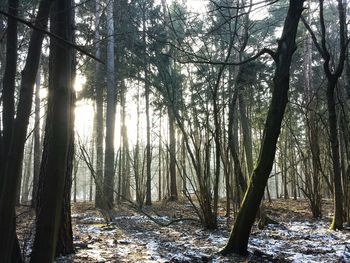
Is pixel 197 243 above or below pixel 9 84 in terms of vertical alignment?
below

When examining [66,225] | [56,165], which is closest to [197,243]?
[66,225]

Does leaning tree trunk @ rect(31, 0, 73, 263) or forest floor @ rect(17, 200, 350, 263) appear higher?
leaning tree trunk @ rect(31, 0, 73, 263)

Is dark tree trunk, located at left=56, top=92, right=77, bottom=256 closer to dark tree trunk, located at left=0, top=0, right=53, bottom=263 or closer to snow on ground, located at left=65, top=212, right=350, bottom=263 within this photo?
snow on ground, located at left=65, top=212, right=350, bottom=263

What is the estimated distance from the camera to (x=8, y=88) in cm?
247

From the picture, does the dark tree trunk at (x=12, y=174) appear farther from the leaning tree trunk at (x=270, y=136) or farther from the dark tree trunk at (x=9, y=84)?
the leaning tree trunk at (x=270, y=136)

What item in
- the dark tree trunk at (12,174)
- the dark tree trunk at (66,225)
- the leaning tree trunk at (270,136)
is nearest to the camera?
the dark tree trunk at (12,174)

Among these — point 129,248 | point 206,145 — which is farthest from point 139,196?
point 129,248

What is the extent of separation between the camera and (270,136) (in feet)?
14.6

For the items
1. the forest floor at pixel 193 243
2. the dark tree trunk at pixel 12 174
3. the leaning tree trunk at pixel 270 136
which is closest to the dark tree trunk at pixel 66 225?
the forest floor at pixel 193 243

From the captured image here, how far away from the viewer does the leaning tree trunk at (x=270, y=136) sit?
4457 mm

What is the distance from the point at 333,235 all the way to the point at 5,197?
5628 mm

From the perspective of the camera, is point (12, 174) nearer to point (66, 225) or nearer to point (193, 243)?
point (66, 225)

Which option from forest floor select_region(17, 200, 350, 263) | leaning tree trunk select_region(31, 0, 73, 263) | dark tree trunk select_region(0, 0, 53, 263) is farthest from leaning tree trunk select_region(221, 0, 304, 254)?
dark tree trunk select_region(0, 0, 53, 263)

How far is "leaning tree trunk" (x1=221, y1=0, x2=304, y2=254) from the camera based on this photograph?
446cm
